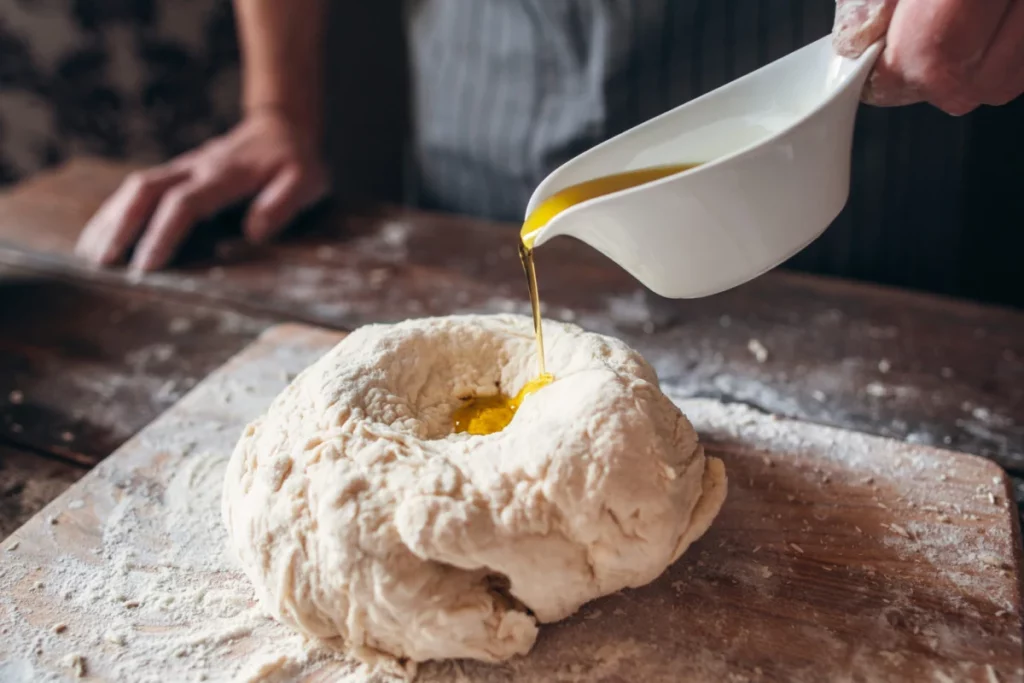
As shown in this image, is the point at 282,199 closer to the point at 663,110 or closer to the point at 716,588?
the point at 663,110

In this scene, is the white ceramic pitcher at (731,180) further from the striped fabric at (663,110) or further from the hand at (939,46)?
the striped fabric at (663,110)

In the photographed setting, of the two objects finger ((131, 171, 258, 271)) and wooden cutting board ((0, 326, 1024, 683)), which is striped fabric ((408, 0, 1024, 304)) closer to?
finger ((131, 171, 258, 271))

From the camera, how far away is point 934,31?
3.16 ft

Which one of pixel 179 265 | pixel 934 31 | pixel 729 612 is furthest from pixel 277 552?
pixel 179 265

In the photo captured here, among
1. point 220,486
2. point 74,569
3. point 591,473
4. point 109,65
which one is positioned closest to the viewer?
point 591,473

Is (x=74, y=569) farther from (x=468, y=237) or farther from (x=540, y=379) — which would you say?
(x=468, y=237)

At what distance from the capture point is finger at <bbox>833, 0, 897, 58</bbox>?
1.00 m

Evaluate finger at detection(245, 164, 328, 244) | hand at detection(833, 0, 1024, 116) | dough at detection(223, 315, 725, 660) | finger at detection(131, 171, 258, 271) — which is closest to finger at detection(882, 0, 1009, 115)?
hand at detection(833, 0, 1024, 116)

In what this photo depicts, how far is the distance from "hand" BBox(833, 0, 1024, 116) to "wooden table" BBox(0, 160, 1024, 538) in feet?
1.71

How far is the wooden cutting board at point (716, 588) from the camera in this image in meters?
0.93

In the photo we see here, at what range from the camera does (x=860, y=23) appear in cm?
101

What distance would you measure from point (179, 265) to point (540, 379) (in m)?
1.10

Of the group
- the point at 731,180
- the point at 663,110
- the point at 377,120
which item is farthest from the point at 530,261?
the point at 377,120

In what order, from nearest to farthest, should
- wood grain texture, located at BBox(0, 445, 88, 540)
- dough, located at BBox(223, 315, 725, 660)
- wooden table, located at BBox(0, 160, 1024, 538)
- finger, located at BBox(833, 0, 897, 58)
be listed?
dough, located at BBox(223, 315, 725, 660) → finger, located at BBox(833, 0, 897, 58) → wood grain texture, located at BBox(0, 445, 88, 540) → wooden table, located at BBox(0, 160, 1024, 538)
